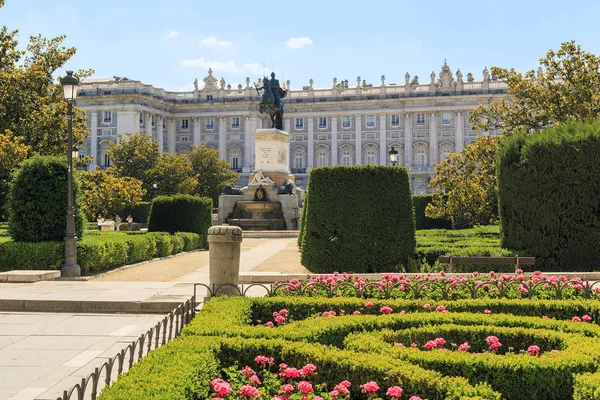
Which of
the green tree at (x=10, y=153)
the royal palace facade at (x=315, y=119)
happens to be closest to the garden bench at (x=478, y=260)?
the green tree at (x=10, y=153)

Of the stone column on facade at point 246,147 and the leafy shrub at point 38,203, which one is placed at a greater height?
the stone column on facade at point 246,147

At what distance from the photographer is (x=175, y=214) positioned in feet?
83.3

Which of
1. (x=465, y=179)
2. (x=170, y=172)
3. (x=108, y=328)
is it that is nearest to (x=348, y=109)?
(x=170, y=172)

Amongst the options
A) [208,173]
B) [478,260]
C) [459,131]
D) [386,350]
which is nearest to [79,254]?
[478,260]

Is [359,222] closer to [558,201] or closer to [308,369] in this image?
[558,201]

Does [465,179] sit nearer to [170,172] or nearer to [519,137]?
[519,137]

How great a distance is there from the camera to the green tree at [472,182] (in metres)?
22.9

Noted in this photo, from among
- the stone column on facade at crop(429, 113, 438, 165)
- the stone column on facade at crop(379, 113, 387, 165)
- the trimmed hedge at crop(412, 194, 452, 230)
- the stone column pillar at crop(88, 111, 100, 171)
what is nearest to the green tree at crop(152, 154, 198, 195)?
the trimmed hedge at crop(412, 194, 452, 230)

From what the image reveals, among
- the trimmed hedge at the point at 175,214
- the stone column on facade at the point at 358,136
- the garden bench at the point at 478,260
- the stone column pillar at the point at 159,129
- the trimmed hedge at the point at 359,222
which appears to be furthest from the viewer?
the stone column pillar at the point at 159,129

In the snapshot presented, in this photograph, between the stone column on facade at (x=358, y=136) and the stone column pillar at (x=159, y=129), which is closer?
the stone column on facade at (x=358, y=136)

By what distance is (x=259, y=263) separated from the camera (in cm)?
1891

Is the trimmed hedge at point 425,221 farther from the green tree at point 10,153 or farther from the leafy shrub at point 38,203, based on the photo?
the leafy shrub at point 38,203

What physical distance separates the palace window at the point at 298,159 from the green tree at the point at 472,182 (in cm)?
6579

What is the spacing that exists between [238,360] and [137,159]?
57.3 meters
